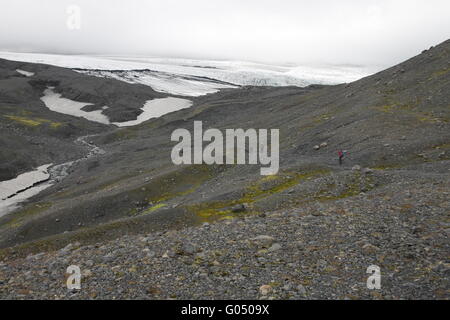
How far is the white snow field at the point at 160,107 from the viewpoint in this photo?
5492 inches

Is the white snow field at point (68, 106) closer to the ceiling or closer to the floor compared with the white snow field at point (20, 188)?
closer to the ceiling

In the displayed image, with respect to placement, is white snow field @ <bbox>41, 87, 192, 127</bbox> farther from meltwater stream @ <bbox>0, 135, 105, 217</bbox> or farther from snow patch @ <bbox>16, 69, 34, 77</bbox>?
meltwater stream @ <bbox>0, 135, 105, 217</bbox>

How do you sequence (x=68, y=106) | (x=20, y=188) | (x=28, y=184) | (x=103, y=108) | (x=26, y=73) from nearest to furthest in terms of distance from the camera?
(x=20, y=188)
(x=28, y=184)
(x=103, y=108)
(x=68, y=106)
(x=26, y=73)

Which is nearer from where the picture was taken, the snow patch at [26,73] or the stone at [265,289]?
the stone at [265,289]

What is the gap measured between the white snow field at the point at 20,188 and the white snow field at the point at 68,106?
6231 centimetres

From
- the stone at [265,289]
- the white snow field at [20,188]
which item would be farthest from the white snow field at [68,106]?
the stone at [265,289]

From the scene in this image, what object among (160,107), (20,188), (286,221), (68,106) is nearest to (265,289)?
(286,221)

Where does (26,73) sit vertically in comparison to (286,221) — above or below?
above

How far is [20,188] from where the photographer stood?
216 ft

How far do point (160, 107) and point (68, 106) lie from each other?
3522 cm

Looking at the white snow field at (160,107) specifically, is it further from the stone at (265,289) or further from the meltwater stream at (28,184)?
the stone at (265,289)

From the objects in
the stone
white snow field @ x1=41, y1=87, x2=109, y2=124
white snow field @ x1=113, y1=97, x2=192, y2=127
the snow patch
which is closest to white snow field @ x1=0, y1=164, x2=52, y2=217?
the stone

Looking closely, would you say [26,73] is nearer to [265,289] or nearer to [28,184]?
[28,184]

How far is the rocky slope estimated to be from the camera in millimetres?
13219
